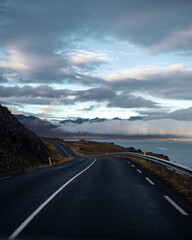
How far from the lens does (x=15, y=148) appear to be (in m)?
22.4

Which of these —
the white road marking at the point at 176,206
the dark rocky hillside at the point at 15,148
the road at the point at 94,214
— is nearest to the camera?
the road at the point at 94,214

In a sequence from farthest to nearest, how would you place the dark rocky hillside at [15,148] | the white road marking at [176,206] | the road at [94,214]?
the dark rocky hillside at [15,148] < the white road marking at [176,206] < the road at [94,214]

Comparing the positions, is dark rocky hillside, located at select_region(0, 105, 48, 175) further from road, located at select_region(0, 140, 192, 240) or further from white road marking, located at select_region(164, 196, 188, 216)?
white road marking, located at select_region(164, 196, 188, 216)

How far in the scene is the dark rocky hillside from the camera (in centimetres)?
1807

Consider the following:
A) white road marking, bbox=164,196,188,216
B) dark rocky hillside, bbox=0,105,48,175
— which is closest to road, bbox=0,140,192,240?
white road marking, bbox=164,196,188,216

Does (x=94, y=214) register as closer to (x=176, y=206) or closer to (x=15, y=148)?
(x=176, y=206)

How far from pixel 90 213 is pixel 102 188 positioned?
3479 millimetres

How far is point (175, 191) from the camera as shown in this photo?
869 cm

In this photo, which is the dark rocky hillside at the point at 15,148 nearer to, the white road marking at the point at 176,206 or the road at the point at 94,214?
the road at the point at 94,214

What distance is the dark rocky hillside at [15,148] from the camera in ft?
59.3

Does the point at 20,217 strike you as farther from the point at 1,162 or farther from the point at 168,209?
the point at 1,162

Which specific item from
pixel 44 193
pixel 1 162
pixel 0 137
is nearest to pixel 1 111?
pixel 0 137

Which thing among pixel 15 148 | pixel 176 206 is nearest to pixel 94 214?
pixel 176 206

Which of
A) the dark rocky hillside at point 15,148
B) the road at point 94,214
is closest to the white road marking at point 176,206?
the road at point 94,214
